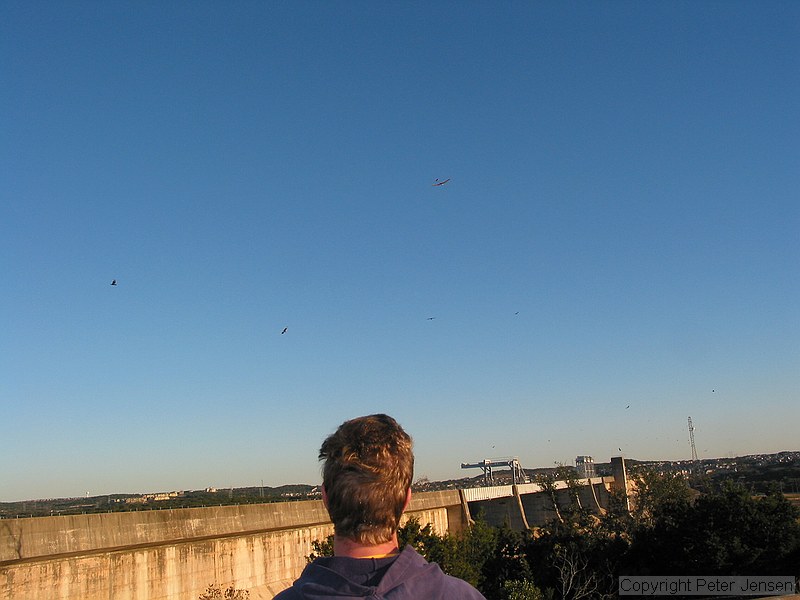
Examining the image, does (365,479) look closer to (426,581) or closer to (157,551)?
(426,581)

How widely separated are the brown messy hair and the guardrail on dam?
2778cm

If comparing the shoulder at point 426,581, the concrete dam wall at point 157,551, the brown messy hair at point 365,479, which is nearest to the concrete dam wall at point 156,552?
the concrete dam wall at point 157,551

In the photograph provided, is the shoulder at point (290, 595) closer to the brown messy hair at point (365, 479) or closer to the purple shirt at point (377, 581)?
the purple shirt at point (377, 581)

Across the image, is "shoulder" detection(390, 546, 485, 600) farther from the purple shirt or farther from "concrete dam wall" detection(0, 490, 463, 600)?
"concrete dam wall" detection(0, 490, 463, 600)

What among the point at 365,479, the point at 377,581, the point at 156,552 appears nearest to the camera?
the point at 377,581

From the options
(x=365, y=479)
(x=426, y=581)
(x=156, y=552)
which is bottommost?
(x=156, y=552)

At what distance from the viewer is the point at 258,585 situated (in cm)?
3791

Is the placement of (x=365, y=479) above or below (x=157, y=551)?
above

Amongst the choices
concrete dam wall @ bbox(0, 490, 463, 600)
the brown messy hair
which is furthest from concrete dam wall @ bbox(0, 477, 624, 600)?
the brown messy hair

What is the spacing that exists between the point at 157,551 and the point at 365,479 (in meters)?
32.6

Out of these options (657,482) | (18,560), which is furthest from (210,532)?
(657,482)

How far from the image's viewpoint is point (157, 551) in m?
31.7

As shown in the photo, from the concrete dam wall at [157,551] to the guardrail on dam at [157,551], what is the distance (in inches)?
1.5

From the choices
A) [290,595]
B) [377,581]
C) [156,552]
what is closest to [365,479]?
[377,581]
